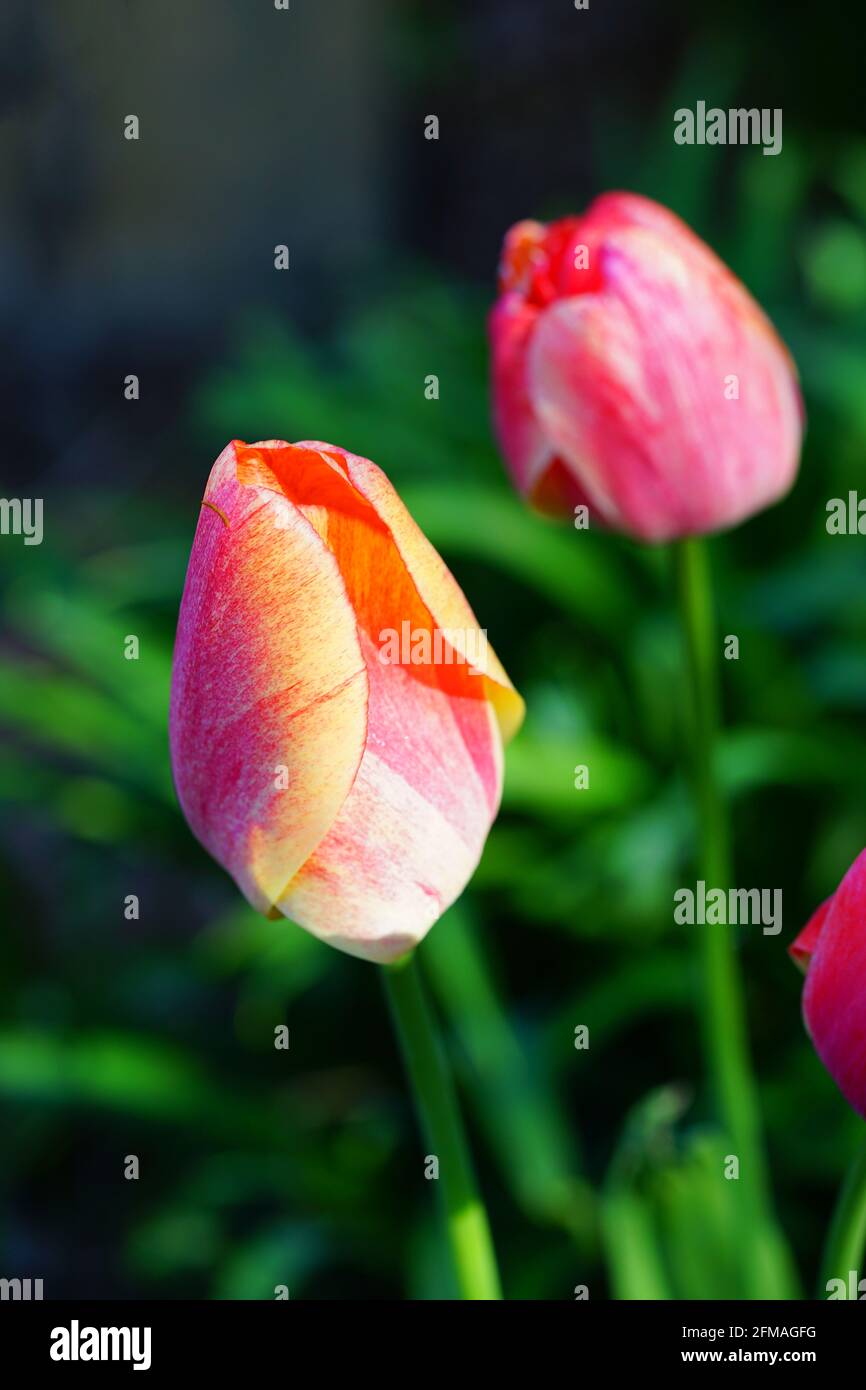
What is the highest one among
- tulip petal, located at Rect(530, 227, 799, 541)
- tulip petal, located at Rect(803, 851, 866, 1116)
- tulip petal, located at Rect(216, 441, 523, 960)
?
tulip petal, located at Rect(530, 227, 799, 541)

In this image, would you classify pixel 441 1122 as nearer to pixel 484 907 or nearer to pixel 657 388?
pixel 657 388

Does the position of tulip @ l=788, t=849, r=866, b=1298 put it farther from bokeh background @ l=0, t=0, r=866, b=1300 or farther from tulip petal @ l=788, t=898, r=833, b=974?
bokeh background @ l=0, t=0, r=866, b=1300

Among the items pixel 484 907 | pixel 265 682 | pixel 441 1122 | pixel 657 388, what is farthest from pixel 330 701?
pixel 484 907

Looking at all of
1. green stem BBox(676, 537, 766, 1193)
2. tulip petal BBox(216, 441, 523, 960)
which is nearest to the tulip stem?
tulip petal BBox(216, 441, 523, 960)

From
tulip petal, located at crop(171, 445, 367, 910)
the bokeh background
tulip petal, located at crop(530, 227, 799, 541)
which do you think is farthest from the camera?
the bokeh background

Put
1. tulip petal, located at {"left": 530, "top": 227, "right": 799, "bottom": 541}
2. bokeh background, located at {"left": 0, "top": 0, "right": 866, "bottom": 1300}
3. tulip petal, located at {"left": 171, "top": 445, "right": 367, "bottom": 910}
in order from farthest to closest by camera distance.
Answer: bokeh background, located at {"left": 0, "top": 0, "right": 866, "bottom": 1300} < tulip petal, located at {"left": 530, "top": 227, "right": 799, "bottom": 541} < tulip petal, located at {"left": 171, "top": 445, "right": 367, "bottom": 910}

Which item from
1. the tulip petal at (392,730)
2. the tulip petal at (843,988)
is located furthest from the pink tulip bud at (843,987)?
the tulip petal at (392,730)
